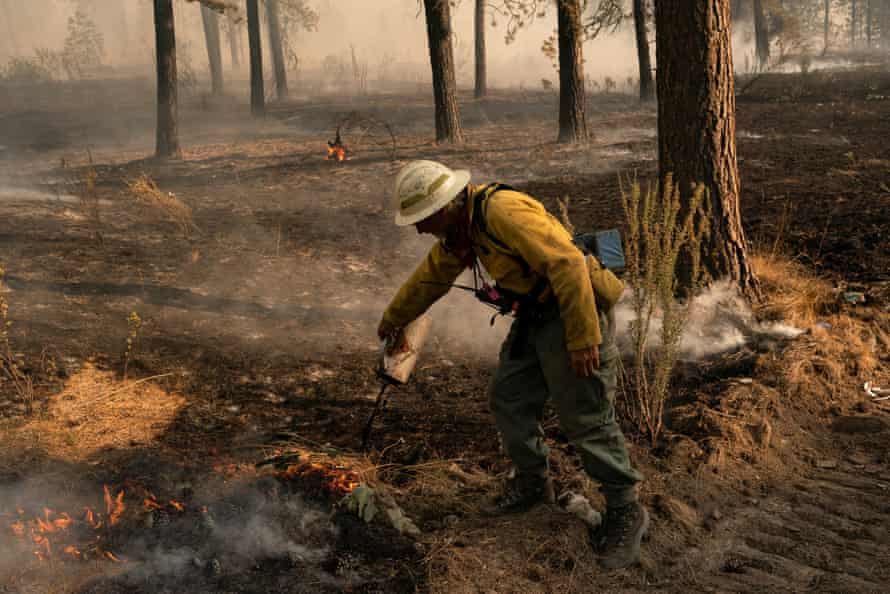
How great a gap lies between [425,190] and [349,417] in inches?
76.7

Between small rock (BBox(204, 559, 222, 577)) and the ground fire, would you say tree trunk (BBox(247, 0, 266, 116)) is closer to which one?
the ground fire

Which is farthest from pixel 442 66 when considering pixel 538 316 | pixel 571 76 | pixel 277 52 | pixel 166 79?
pixel 277 52

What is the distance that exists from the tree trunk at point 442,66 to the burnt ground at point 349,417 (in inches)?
171

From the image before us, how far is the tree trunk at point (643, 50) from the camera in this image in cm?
1720

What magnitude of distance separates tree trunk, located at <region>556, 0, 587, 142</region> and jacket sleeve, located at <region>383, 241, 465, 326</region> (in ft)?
31.8

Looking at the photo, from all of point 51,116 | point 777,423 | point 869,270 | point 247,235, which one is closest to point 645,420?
point 777,423

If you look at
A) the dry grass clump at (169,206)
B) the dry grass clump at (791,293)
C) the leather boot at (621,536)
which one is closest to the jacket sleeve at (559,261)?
the leather boot at (621,536)

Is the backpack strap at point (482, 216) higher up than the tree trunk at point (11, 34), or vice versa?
the tree trunk at point (11, 34)

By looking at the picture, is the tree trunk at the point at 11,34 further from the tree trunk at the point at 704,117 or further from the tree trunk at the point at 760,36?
the tree trunk at the point at 704,117

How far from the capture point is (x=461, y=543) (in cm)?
315

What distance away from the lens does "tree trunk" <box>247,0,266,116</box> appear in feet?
65.0

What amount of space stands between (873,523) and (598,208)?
18.7 feet

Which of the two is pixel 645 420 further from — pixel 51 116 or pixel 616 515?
pixel 51 116

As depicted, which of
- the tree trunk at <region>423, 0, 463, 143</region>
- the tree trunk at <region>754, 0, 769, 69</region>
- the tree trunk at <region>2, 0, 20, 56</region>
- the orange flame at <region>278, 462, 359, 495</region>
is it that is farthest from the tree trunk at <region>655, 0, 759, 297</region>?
the tree trunk at <region>2, 0, 20, 56</region>
